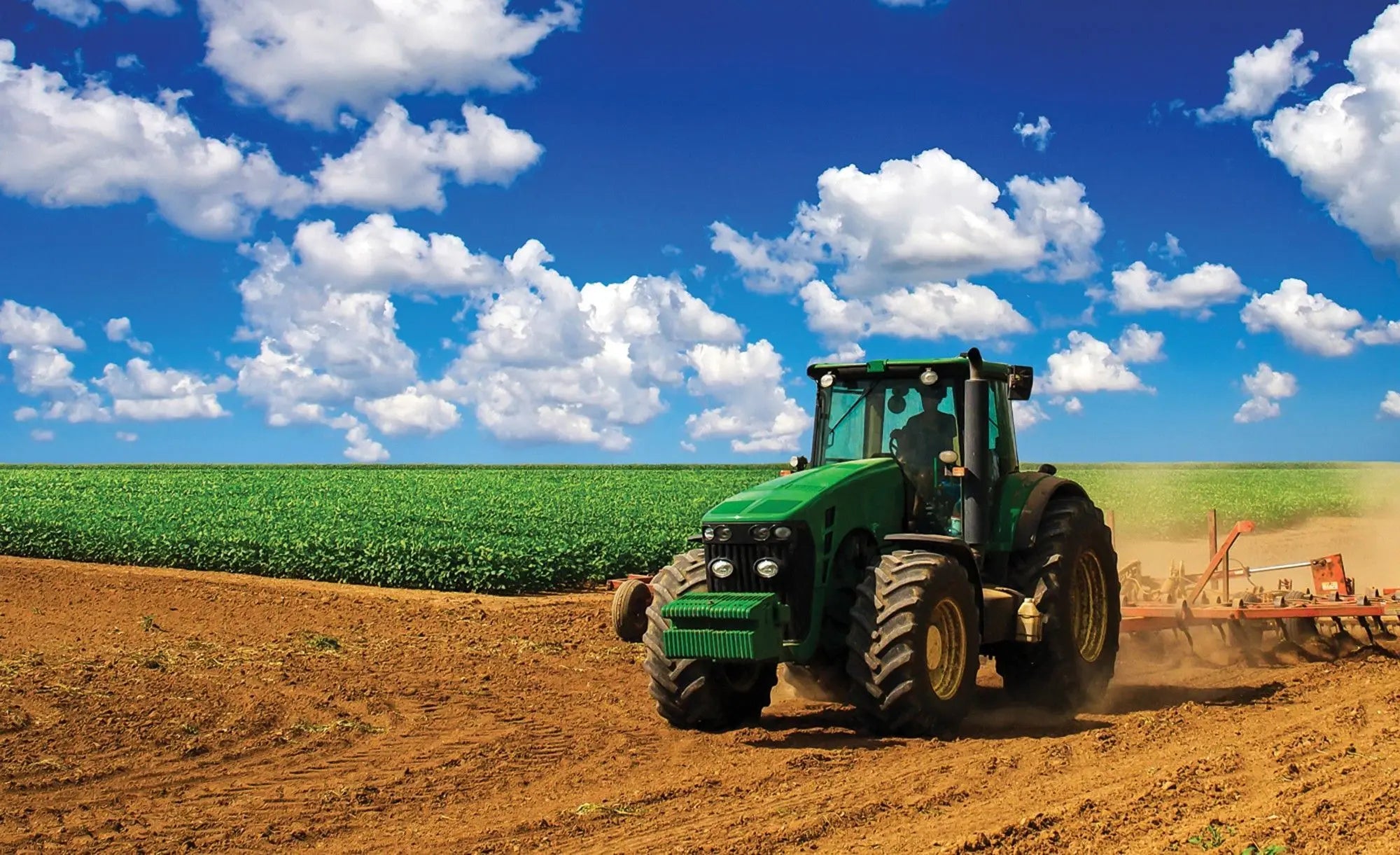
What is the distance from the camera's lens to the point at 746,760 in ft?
27.1

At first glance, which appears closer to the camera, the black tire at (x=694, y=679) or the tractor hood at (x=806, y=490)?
the tractor hood at (x=806, y=490)

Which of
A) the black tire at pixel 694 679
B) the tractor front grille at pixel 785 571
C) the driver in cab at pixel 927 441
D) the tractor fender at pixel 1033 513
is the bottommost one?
the black tire at pixel 694 679

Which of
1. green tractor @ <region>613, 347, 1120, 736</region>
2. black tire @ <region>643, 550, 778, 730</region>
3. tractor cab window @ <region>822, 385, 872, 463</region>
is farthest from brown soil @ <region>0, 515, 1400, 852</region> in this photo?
tractor cab window @ <region>822, 385, 872, 463</region>

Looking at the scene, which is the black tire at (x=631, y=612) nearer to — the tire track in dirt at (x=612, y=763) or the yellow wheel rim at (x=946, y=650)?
the tire track in dirt at (x=612, y=763)

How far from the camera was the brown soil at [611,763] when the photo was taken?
670 cm

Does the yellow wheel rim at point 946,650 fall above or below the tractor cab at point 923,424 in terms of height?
below

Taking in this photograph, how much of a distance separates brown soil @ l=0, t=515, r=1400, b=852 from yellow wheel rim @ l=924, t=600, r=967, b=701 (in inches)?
16.7

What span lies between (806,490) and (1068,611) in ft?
9.04

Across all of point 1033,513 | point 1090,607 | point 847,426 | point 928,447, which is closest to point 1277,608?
point 1090,607

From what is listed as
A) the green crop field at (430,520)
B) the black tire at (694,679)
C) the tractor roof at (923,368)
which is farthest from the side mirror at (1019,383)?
the green crop field at (430,520)

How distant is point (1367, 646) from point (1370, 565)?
11895 mm

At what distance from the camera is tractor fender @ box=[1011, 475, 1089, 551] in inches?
392

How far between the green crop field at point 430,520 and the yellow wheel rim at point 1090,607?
11.1 m

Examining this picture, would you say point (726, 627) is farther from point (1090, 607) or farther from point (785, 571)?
point (1090, 607)
